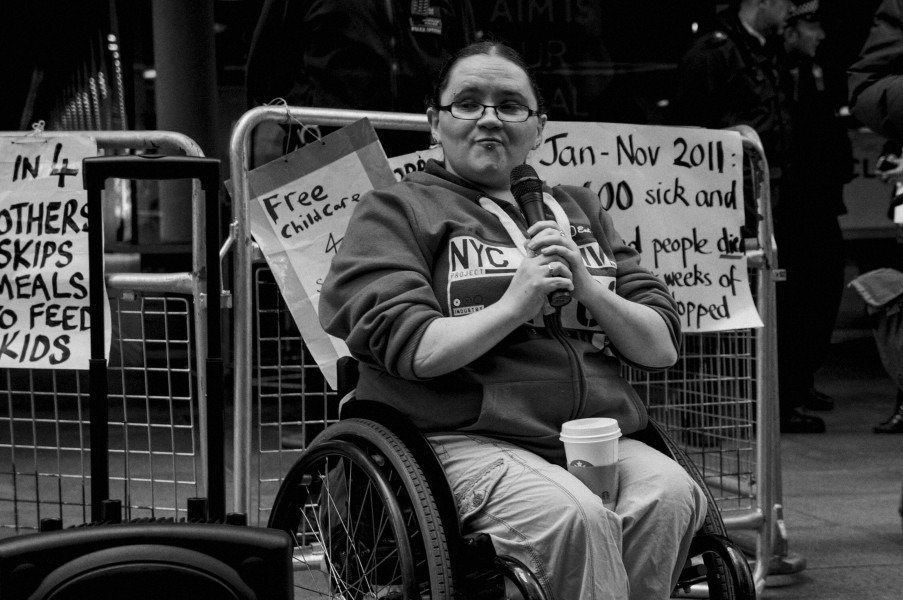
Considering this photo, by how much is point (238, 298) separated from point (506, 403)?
38.5 inches

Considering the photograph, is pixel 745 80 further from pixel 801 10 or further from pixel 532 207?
pixel 532 207

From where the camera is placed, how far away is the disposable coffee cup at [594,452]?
7.44 ft

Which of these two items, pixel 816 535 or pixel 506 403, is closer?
pixel 506 403

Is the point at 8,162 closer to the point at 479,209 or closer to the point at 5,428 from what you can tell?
the point at 479,209

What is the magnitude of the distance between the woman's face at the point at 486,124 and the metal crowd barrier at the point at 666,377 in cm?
65

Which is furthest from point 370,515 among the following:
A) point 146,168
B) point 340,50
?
point 340,50

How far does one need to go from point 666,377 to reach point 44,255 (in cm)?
193

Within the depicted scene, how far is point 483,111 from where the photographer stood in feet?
8.48

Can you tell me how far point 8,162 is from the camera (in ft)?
10.6

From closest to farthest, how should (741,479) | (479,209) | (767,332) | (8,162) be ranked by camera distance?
(479,209) → (8,162) → (767,332) → (741,479)

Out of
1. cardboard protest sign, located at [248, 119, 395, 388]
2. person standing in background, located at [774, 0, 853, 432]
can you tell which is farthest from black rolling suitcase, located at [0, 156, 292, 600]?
person standing in background, located at [774, 0, 853, 432]

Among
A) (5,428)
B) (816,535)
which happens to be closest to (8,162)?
(816,535)

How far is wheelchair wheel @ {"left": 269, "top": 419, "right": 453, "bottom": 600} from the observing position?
6.91 ft

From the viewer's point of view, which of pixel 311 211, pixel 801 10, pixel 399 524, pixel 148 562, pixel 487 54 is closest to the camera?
pixel 148 562
